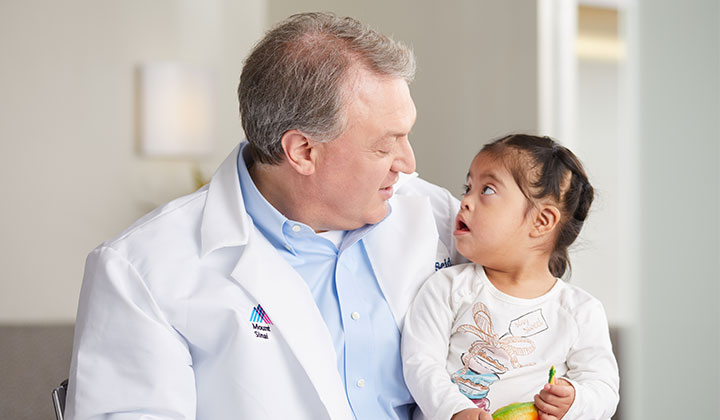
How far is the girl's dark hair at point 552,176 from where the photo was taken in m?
1.53

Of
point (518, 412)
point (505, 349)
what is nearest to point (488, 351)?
point (505, 349)

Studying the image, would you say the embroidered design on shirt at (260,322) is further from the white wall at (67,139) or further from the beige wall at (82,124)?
the white wall at (67,139)

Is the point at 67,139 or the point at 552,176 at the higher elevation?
the point at 67,139

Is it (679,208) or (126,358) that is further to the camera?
(679,208)

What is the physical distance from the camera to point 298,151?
164cm

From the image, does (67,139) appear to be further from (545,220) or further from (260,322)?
(545,220)

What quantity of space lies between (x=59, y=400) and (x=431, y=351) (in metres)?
0.73

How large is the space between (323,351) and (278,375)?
10cm

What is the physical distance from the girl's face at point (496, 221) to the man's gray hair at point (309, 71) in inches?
12.2

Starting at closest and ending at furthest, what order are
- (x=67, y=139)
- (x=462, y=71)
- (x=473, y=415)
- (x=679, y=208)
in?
(x=473, y=415)
(x=679, y=208)
(x=462, y=71)
(x=67, y=139)

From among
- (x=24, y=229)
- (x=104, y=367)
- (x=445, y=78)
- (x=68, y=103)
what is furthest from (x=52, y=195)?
(x=104, y=367)

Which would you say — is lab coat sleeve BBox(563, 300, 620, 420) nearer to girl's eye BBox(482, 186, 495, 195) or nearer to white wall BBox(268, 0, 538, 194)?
girl's eye BBox(482, 186, 495, 195)

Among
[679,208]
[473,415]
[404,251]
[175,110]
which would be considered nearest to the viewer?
[473,415]

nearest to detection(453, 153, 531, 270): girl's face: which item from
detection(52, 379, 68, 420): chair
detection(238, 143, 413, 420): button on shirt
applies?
detection(238, 143, 413, 420): button on shirt
